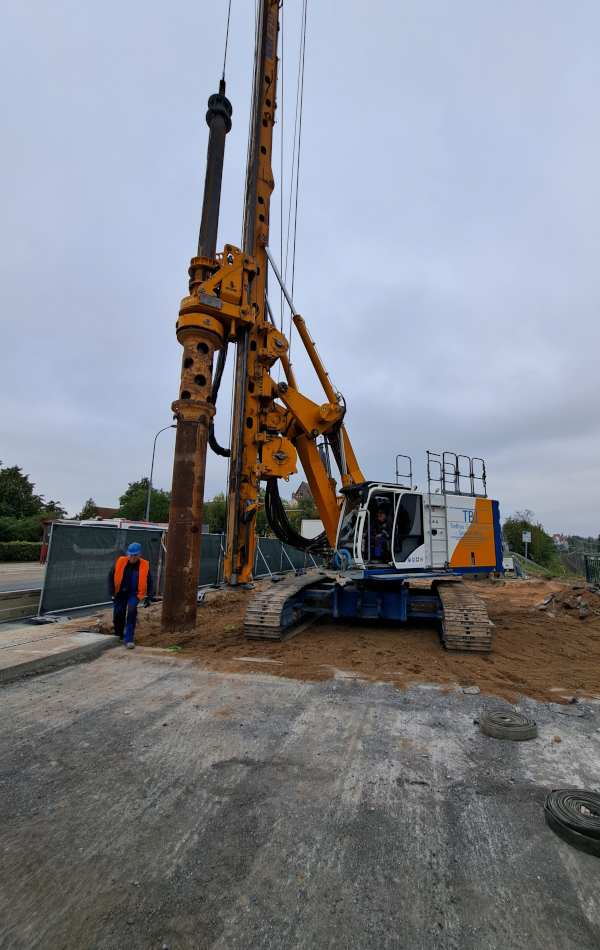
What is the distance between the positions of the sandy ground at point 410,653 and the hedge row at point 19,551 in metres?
27.8

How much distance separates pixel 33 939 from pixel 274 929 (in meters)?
1.02

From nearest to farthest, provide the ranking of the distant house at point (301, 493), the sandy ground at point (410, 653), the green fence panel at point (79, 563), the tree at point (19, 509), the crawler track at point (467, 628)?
the sandy ground at point (410, 653) < the crawler track at point (467, 628) < the green fence panel at point (79, 563) < the tree at point (19, 509) < the distant house at point (301, 493)

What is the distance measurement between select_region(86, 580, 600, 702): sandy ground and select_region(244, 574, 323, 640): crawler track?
20cm

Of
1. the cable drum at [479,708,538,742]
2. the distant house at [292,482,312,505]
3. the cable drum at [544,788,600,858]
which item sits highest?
the distant house at [292,482,312,505]

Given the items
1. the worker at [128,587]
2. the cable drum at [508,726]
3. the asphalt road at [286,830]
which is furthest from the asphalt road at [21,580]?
the cable drum at [508,726]

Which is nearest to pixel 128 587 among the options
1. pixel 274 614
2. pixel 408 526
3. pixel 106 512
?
pixel 274 614

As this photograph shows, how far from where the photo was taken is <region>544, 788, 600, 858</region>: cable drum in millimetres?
2564

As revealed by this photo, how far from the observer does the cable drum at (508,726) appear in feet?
13.2

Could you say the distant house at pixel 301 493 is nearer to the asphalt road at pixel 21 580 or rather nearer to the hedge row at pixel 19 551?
the hedge row at pixel 19 551

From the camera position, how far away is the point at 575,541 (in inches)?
1112

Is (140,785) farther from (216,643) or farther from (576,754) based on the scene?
(216,643)

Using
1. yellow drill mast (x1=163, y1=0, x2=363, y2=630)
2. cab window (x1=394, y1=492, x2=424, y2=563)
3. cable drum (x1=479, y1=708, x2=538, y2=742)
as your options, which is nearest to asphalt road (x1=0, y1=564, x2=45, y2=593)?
yellow drill mast (x1=163, y1=0, x2=363, y2=630)

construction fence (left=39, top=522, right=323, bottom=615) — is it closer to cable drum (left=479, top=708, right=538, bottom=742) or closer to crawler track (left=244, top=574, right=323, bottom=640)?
crawler track (left=244, top=574, right=323, bottom=640)

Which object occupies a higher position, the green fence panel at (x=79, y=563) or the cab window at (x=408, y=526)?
the cab window at (x=408, y=526)
